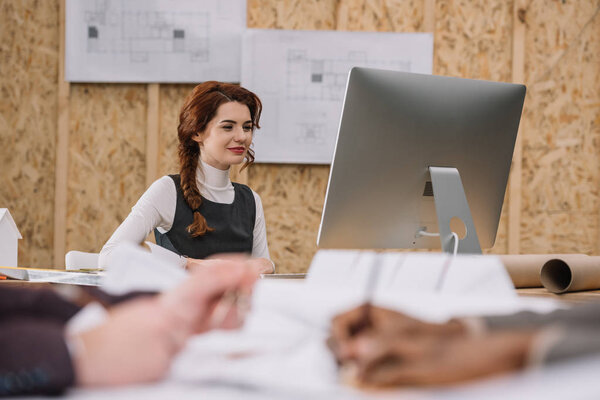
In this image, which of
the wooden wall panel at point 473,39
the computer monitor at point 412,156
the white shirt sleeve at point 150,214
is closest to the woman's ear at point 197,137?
the white shirt sleeve at point 150,214

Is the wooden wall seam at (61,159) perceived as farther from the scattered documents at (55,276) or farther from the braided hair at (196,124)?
the scattered documents at (55,276)

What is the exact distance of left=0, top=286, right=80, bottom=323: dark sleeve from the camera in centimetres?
45

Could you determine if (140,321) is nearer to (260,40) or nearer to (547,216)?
(260,40)

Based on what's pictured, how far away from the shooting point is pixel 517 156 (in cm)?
294

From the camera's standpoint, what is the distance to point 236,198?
221cm

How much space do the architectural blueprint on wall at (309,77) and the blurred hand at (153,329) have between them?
93.5 inches

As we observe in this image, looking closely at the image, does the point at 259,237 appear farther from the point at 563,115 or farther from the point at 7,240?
the point at 563,115

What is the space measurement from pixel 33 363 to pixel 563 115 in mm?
3049

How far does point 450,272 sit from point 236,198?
1675mm

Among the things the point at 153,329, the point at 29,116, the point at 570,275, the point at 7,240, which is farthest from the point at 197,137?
the point at 153,329

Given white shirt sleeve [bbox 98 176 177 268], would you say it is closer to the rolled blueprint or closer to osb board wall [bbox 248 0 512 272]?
osb board wall [bbox 248 0 512 272]

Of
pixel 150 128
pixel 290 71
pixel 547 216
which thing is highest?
pixel 290 71

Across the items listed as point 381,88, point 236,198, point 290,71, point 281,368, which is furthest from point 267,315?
point 290,71

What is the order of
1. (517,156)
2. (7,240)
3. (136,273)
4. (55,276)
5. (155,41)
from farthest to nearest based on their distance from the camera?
(517,156)
(155,41)
(7,240)
(55,276)
(136,273)
